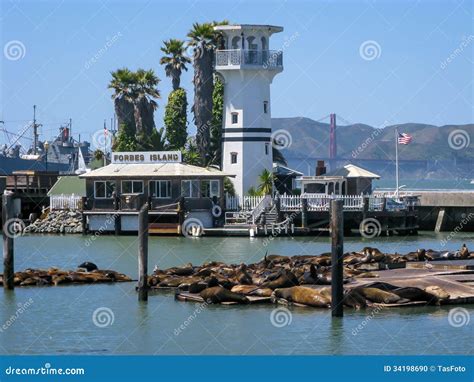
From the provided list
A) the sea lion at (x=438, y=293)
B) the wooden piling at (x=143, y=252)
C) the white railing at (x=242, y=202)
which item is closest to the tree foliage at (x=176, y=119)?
the white railing at (x=242, y=202)

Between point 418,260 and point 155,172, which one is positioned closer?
point 418,260

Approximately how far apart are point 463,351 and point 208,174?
34997 millimetres

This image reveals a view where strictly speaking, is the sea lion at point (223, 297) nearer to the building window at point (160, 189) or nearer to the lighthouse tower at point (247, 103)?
the building window at point (160, 189)

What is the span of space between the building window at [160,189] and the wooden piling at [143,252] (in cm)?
2799

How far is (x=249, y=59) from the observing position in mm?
66312

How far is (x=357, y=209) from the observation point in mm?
62406

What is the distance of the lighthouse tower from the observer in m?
66.0

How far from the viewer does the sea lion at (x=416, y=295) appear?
33062 mm

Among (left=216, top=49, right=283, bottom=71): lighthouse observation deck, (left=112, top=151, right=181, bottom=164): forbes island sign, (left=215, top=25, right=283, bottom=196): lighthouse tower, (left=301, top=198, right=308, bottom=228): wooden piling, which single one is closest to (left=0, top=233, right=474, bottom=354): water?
(left=301, top=198, right=308, bottom=228): wooden piling

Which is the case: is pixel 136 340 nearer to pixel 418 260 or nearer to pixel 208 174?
pixel 418 260

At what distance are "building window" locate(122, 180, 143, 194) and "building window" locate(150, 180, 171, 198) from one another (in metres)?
0.55
